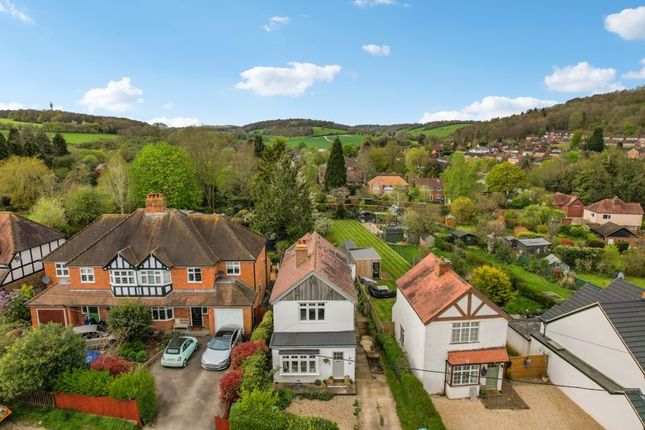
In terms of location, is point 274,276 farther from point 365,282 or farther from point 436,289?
point 436,289

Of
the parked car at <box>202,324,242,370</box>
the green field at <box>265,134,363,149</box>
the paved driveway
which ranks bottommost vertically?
the paved driveway

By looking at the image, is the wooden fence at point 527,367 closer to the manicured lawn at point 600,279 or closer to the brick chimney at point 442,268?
the brick chimney at point 442,268

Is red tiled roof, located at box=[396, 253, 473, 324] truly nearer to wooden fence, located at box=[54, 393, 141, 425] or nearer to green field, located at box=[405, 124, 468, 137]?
wooden fence, located at box=[54, 393, 141, 425]

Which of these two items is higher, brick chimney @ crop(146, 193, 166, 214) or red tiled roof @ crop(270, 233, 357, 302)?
brick chimney @ crop(146, 193, 166, 214)

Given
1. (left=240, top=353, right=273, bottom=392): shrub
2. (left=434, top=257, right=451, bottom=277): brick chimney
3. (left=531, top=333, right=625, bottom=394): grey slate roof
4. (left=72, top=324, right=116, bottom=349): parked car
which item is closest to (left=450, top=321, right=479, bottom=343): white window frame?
(left=434, top=257, right=451, bottom=277): brick chimney

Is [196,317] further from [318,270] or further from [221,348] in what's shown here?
[318,270]
